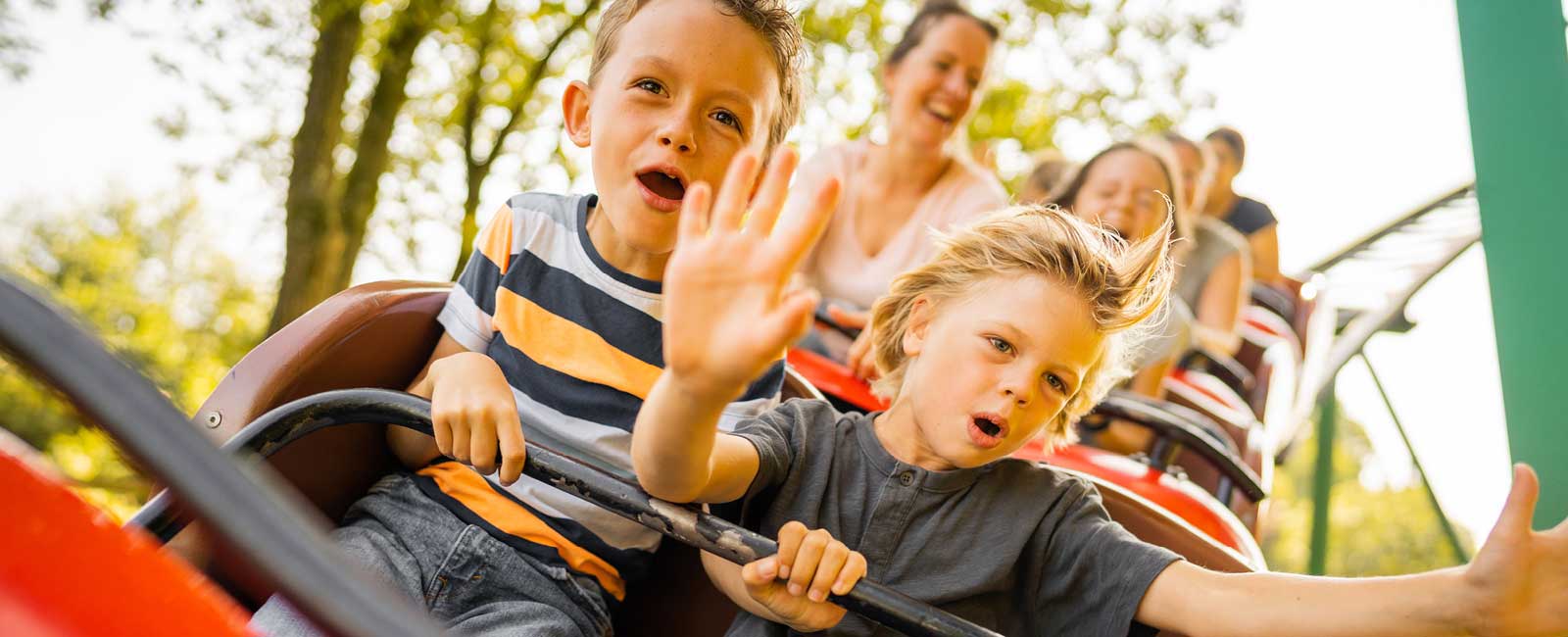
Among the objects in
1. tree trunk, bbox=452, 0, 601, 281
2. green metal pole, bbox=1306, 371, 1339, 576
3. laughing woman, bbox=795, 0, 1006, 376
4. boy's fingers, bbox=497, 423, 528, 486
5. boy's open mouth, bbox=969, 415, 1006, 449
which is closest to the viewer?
boy's fingers, bbox=497, 423, 528, 486

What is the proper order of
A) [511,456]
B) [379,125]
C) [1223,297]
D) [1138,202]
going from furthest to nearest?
[379,125], [1223,297], [1138,202], [511,456]

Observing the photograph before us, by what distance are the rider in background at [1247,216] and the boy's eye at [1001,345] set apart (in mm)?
4034

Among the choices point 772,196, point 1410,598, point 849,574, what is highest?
point 772,196

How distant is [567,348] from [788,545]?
1.62 feet

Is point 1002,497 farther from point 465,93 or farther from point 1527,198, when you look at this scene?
point 465,93

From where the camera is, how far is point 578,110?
4.79 feet

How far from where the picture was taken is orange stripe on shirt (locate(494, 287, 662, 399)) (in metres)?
1.37

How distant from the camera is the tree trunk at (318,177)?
5.70 m

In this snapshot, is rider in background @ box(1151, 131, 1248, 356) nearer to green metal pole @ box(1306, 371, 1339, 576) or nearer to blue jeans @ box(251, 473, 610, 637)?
green metal pole @ box(1306, 371, 1339, 576)

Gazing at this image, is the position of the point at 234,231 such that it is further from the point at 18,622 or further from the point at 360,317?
the point at 18,622

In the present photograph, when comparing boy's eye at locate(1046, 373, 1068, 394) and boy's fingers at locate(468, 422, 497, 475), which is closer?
boy's fingers at locate(468, 422, 497, 475)

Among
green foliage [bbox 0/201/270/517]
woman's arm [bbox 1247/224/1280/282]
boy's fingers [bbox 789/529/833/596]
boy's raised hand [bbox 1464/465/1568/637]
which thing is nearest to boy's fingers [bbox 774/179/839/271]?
boy's fingers [bbox 789/529/833/596]

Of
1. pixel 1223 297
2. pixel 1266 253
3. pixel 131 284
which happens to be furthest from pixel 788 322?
pixel 131 284

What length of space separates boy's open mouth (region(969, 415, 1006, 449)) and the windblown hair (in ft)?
1.44
